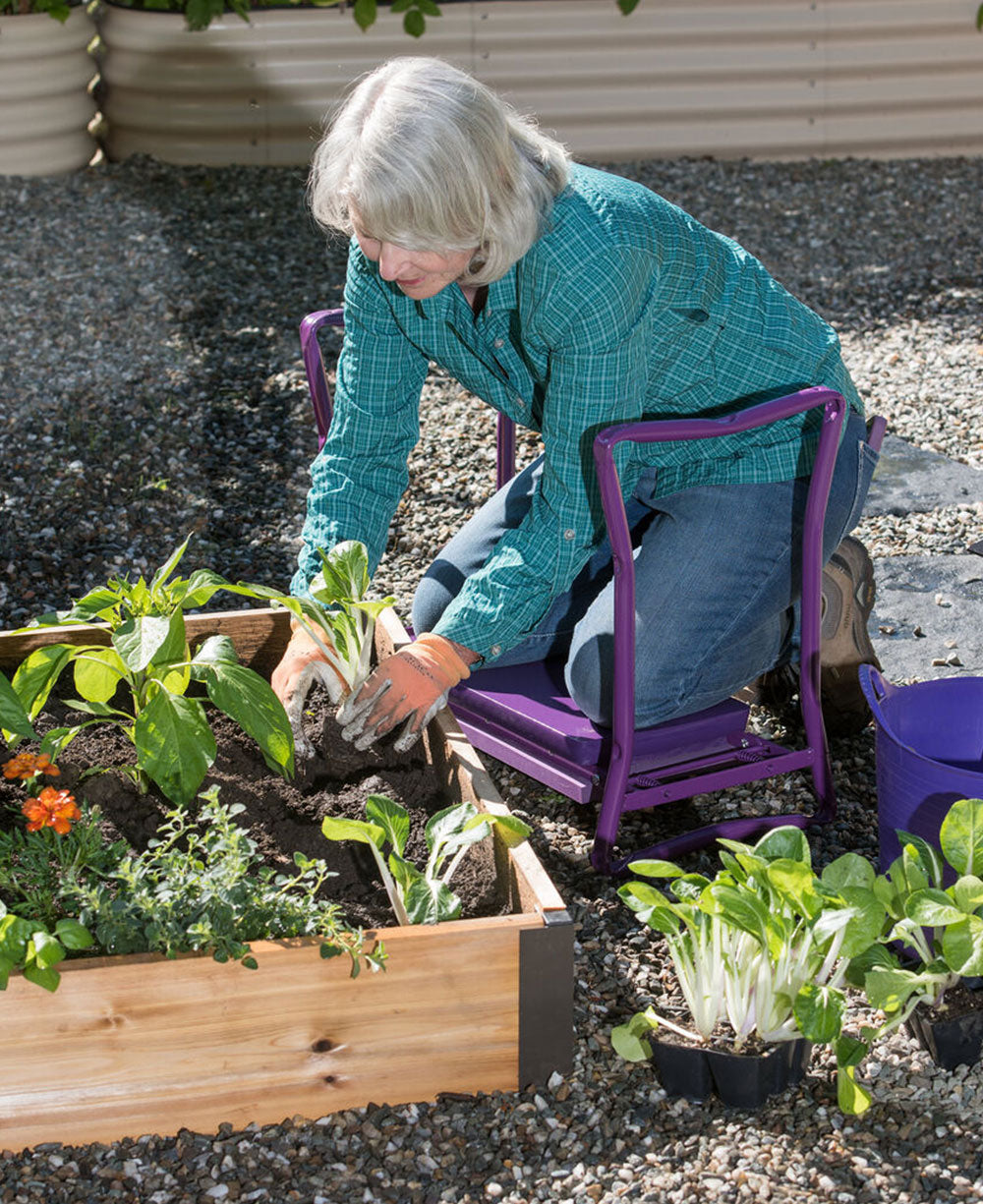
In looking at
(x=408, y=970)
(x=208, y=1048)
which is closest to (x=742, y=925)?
(x=408, y=970)

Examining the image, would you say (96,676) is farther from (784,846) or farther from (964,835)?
(964,835)

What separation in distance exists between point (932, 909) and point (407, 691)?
0.81 metres

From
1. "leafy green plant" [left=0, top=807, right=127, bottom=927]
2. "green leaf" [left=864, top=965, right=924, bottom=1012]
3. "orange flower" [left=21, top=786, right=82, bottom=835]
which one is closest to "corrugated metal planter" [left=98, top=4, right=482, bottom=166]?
"leafy green plant" [left=0, top=807, right=127, bottom=927]

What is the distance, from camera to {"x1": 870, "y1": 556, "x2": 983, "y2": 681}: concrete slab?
307cm

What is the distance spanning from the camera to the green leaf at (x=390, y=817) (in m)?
1.94

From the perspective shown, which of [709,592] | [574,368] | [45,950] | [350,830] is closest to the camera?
[45,950]

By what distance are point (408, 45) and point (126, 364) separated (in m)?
2.51

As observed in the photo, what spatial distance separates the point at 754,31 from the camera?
6535 millimetres

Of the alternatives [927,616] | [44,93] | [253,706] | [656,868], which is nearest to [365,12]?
[44,93]

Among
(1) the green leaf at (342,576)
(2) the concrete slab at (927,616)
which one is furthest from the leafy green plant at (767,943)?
(2) the concrete slab at (927,616)

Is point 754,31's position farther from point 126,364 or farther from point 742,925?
point 742,925

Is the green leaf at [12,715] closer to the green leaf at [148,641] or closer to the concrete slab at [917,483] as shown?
the green leaf at [148,641]

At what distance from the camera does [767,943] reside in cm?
181

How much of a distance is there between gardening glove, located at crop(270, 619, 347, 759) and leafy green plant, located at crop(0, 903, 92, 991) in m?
0.62
